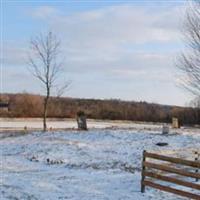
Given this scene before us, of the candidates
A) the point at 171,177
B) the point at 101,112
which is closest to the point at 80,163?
the point at 171,177

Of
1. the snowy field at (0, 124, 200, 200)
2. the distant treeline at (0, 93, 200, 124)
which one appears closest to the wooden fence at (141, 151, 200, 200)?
the snowy field at (0, 124, 200, 200)

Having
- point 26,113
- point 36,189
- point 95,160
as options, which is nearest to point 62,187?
point 36,189

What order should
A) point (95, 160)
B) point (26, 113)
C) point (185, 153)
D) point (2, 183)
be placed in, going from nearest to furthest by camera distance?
1. point (2, 183)
2. point (95, 160)
3. point (185, 153)
4. point (26, 113)

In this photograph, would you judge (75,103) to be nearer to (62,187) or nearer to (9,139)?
(9,139)

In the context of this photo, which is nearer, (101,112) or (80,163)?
(80,163)

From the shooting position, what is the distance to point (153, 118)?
78.0m

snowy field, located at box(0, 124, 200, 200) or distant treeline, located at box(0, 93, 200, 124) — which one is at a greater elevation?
distant treeline, located at box(0, 93, 200, 124)

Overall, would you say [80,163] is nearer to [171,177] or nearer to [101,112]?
[171,177]

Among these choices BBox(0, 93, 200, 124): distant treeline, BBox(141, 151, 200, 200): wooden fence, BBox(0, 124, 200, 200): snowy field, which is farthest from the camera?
BBox(0, 93, 200, 124): distant treeline

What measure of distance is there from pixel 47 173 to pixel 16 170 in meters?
1.54

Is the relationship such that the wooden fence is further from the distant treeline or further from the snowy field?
the distant treeline

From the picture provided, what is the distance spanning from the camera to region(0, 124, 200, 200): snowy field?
1462 centimetres

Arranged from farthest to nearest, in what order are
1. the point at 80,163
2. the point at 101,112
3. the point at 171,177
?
the point at 101,112, the point at 80,163, the point at 171,177

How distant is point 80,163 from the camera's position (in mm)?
21922
